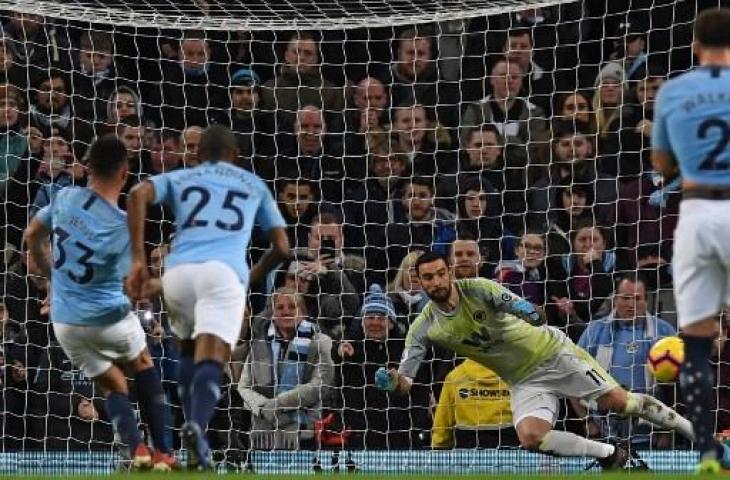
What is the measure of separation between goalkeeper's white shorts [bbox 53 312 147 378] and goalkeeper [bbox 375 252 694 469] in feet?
7.69

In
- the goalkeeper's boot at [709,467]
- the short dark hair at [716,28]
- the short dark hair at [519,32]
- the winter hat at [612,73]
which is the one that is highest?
the short dark hair at [519,32]

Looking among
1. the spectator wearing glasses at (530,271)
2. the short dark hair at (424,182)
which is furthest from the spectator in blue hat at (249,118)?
the spectator wearing glasses at (530,271)

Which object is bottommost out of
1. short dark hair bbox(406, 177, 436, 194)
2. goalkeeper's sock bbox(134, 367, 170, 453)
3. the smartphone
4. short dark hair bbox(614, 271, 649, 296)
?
goalkeeper's sock bbox(134, 367, 170, 453)

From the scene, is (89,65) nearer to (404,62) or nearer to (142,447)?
(404,62)

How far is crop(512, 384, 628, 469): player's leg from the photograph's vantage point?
512 inches

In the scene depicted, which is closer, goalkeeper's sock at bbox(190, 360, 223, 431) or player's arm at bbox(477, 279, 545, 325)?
goalkeeper's sock at bbox(190, 360, 223, 431)

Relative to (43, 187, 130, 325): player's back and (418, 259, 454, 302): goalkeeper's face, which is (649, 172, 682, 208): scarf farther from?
(43, 187, 130, 325): player's back

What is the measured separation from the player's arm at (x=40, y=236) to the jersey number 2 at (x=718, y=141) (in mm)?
4328

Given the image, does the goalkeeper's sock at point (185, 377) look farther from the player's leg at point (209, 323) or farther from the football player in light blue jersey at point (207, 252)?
the player's leg at point (209, 323)

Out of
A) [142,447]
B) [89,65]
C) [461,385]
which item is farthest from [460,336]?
[89,65]

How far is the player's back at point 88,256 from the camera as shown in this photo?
34.4 feet

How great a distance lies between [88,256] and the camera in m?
10.5

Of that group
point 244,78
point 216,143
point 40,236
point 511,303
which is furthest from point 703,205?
point 244,78

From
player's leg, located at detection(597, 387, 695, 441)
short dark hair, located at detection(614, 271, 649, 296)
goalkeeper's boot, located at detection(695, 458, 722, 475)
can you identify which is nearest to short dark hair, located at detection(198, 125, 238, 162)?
goalkeeper's boot, located at detection(695, 458, 722, 475)
